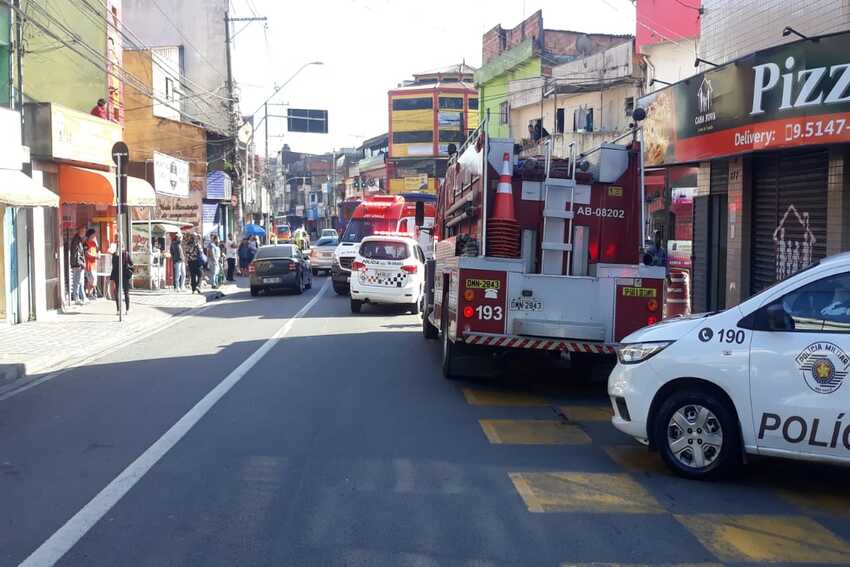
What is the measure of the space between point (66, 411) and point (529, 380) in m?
5.80

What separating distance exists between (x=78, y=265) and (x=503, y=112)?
25277 mm

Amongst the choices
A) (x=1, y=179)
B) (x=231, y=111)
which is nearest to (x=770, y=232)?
(x=1, y=179)

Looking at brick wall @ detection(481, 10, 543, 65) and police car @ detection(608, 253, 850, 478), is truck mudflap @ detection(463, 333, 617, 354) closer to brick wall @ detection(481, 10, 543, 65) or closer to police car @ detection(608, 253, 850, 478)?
police car @ detection(608, 253, 850, 478)

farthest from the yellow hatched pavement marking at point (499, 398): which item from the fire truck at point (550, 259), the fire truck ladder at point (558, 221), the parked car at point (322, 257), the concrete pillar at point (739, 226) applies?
the parked car at point (322, 257)

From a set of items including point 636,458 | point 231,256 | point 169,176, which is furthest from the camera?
point 231,256

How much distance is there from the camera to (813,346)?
6516mm

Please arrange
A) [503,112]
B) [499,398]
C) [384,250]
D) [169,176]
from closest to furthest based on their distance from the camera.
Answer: [499,398] < [384,250] < [169,176] < [503,112]

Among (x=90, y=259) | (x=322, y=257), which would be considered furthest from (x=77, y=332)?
(x=322, y=257)

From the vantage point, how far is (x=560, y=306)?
1077 centimetres

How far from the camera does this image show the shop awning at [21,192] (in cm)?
1595

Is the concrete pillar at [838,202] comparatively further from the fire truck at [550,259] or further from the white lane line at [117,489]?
the white lane line at [117,489]

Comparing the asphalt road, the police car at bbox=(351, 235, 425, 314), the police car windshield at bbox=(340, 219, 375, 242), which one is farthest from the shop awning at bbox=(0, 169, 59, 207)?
the police car windshield at bbox=(340, 219, 375, 242)

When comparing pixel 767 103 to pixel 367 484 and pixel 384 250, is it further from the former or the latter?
pixel 384 250

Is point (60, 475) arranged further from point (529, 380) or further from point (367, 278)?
point (367, 278)
